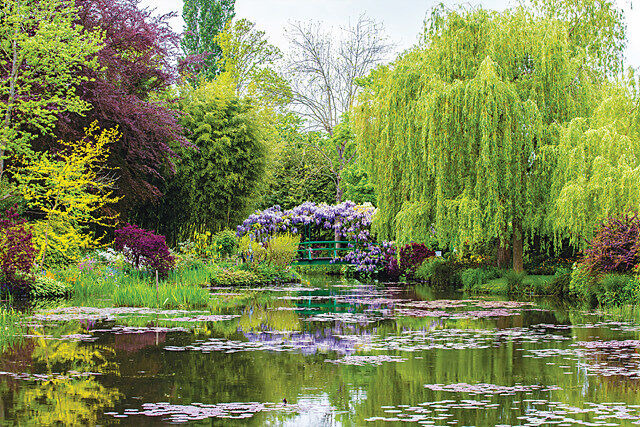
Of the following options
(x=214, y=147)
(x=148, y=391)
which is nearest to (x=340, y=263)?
(x=214, y=147)

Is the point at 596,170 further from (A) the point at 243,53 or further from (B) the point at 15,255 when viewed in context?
(A) the point at 243,53

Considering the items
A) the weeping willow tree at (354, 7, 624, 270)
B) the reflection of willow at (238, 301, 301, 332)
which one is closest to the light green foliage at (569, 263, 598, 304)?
the weeping willow tree at (354, 7, 624, 270)

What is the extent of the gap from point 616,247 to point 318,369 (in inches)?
438

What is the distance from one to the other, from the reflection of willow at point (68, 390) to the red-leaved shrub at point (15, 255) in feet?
23.0

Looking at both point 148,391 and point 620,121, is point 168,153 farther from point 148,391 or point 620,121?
point 148,391

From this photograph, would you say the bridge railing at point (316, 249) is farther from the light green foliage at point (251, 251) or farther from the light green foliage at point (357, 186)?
the light green foliage at point (251, 251)

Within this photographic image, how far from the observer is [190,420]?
5.81m

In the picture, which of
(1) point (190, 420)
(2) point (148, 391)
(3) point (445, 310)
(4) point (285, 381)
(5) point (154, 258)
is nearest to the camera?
(1) point (190, 420)

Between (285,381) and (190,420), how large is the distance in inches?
72.3

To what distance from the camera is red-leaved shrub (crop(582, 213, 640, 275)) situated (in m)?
16.9

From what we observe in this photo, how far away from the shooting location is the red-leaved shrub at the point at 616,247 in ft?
55.5

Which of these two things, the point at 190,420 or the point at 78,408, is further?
the point at 78,408

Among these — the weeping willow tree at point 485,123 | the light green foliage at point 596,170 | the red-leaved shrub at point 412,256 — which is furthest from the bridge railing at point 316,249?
the light green foliage at point 596,170

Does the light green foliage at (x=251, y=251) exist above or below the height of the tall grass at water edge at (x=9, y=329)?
above
